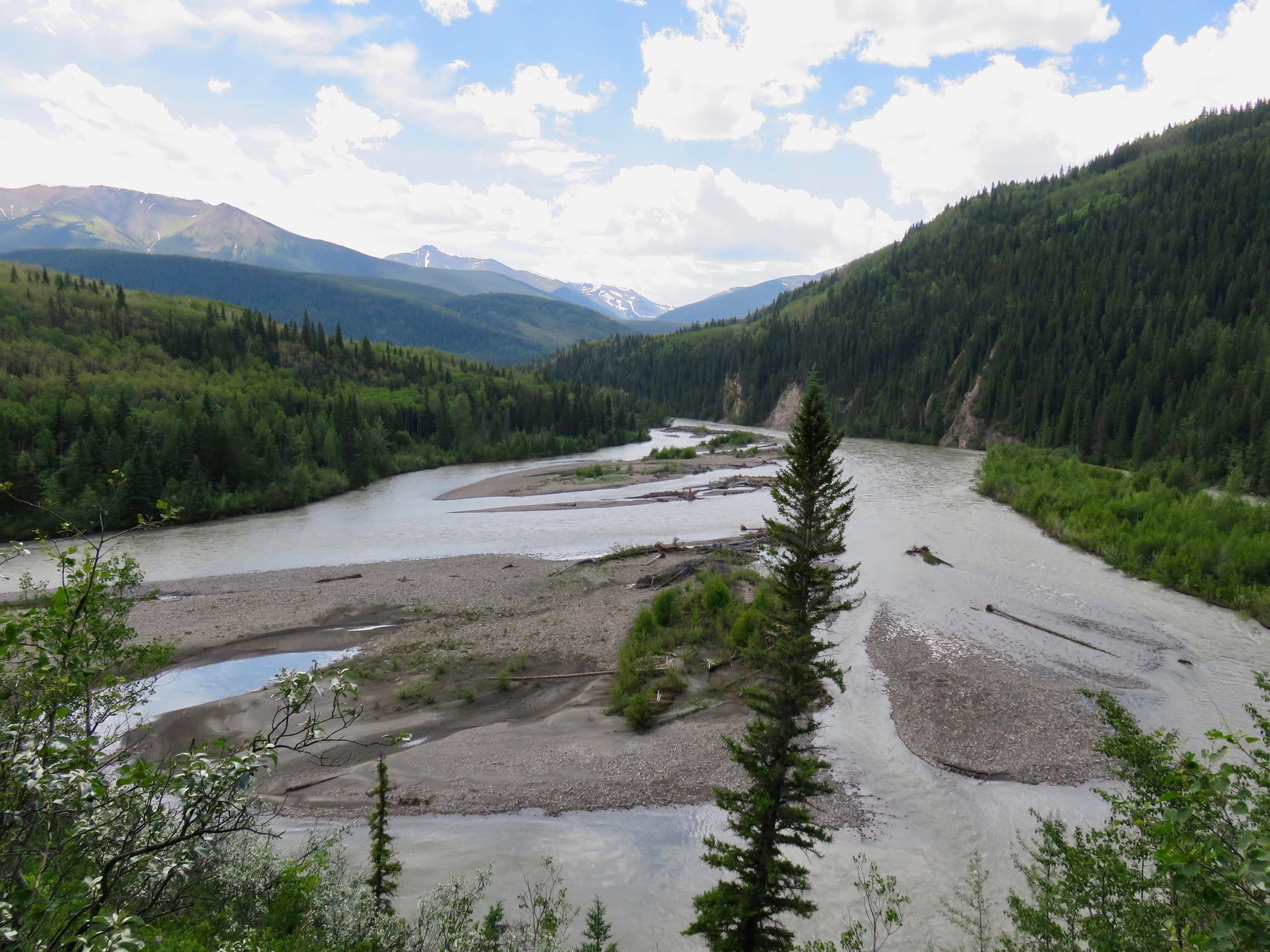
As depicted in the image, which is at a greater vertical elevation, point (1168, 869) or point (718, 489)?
point (1168, 869)

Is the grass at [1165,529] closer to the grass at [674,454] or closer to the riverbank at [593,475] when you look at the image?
the riverbank at [593,475]

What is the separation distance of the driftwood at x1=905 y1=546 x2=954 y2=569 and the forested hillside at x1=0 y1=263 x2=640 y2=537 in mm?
32081

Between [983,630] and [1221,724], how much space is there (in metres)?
7.41

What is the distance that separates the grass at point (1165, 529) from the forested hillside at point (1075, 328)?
14.8 meters

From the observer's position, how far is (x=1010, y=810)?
45.9 ft

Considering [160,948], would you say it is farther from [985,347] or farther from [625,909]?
[985,347]

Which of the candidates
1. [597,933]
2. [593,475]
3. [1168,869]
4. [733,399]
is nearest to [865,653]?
[597,933]

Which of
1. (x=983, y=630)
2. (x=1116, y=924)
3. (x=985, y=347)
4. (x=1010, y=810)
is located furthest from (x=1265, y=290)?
(x=1116, y=924)

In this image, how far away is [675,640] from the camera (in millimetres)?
22484

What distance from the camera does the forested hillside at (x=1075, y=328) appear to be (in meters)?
68.0

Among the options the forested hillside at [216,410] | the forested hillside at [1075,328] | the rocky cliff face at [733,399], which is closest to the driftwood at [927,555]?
the forested hillside at [1075,328]

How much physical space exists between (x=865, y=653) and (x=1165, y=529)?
1919 centimetres

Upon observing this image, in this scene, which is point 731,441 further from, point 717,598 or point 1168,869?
point 1168,869

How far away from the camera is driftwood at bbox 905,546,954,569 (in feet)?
105
